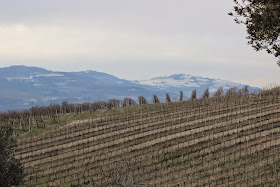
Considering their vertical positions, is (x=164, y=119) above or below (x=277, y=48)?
below

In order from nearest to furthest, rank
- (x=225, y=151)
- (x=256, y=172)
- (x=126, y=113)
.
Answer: (x=256, y=172)
(x=225, y=151)
(x=126, y=113)

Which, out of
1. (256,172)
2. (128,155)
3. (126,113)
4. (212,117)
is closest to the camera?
(256,172)

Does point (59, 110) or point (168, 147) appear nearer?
point (168, 147)

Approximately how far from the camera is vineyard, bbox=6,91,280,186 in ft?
119

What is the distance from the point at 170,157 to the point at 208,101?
2912 cm

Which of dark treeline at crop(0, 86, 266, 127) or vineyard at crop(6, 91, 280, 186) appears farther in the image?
dark treeline at crop(0, 86, 266, 127)

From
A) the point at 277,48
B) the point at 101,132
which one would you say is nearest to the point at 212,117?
the point at 101,132

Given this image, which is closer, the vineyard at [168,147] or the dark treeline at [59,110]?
the vineyard at [168,147]

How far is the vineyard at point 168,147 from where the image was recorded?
3638 cm

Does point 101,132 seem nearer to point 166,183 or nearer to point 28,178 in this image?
point 28,178

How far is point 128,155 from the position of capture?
4600 centimetres

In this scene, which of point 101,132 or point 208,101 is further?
point 208,101

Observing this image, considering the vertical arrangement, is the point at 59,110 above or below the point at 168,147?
above

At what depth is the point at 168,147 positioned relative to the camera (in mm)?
47125
